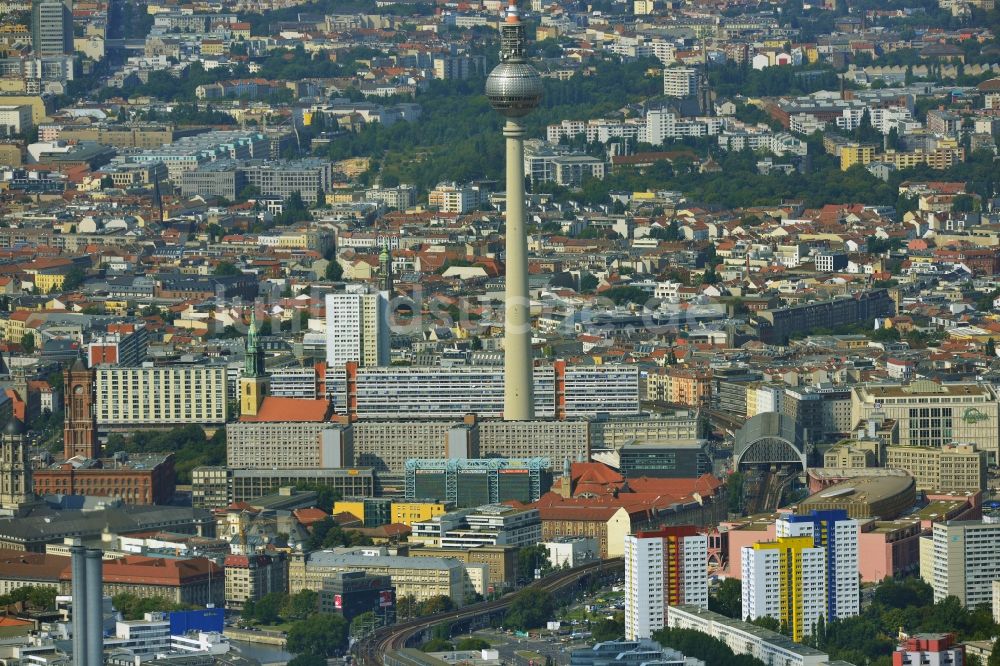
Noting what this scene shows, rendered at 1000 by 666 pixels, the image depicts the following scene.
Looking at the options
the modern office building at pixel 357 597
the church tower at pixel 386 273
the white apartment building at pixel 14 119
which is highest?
the white apartment building at pixel 14 119

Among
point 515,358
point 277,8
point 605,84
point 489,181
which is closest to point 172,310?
point 515,358

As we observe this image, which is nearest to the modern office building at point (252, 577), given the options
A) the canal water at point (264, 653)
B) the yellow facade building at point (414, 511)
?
the canal water at point (264, 653)

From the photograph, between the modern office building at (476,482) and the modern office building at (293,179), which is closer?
the modern office building at (476,482)

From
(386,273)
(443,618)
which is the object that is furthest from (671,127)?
(443,618)

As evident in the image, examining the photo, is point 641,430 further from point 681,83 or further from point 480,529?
point 681,83

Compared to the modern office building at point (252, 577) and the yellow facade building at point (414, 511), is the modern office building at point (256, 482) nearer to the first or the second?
the yellow facade building at point (414, 511)

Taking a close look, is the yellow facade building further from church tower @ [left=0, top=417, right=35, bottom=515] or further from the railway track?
church tower @ [left=0, top=417, right=35, bottom=515]

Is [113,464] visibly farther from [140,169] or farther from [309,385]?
[140,169]
